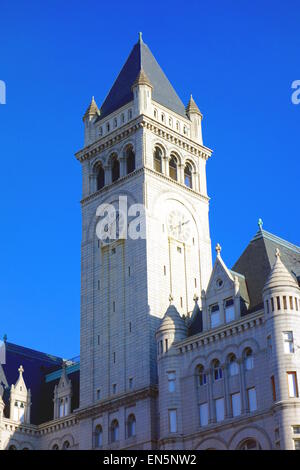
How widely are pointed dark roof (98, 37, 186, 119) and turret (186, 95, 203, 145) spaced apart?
2.61 feet

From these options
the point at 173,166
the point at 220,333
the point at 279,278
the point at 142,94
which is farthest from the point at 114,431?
the point at 142,94

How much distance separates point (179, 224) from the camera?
292 feet

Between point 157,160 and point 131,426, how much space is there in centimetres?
2682


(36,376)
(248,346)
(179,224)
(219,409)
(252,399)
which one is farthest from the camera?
(36,376)

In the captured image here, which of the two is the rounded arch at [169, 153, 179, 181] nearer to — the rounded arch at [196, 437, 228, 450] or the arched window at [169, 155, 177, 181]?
the arched window at [169, 155, 177, 181]

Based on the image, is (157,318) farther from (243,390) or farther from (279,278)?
(279,278)

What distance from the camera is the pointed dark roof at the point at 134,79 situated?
95094mm

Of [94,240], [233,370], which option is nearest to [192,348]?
[233,370]

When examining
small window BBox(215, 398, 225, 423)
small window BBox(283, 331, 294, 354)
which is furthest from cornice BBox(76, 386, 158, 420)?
small window BBox(283, 331, 294, 354)

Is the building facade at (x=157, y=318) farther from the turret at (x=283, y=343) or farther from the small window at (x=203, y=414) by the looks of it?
the small window at (x=203, y=414)

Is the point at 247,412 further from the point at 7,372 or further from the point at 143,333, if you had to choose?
the point at 7,372

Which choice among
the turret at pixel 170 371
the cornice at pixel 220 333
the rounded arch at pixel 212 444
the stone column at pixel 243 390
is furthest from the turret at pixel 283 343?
the turret at pixel 170 371

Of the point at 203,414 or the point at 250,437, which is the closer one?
the point at 250,437

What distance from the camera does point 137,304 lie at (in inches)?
3238
